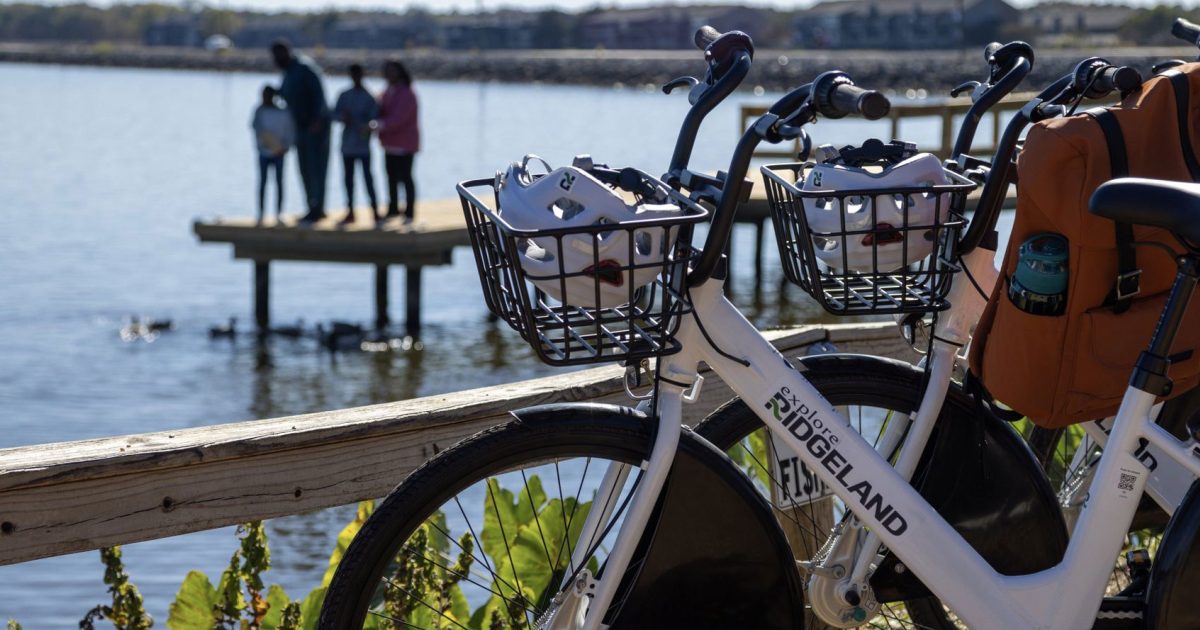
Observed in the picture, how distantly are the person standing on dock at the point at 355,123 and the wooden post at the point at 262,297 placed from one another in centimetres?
195

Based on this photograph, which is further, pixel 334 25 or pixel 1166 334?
pixel 334 25

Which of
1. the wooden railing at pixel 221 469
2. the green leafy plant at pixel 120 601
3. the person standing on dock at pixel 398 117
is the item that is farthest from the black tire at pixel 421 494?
the person standing on dock at pixel 398 117

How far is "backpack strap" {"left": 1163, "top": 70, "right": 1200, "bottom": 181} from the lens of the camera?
2682 mm

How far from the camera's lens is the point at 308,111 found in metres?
15.0

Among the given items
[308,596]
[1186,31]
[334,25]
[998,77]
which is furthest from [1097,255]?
[334,25]

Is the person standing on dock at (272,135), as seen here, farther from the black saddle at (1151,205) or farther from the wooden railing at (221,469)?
the black saddle at (1151,205)

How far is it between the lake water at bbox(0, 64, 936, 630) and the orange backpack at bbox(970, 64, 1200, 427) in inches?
216

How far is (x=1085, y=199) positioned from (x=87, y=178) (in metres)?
42.1

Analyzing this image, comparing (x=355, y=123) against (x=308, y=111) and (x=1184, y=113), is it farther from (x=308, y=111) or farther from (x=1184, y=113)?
(x=1184, y=113)

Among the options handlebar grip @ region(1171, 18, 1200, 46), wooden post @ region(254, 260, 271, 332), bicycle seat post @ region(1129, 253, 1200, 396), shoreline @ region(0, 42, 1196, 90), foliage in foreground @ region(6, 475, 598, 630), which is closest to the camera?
bicycle seat post @ region(1129, 253, 1200, 396)

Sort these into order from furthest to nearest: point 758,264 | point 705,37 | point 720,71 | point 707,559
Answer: point 758,264 → point 707,559 → point 705,37 → point 720,71

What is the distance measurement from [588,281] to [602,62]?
125 m

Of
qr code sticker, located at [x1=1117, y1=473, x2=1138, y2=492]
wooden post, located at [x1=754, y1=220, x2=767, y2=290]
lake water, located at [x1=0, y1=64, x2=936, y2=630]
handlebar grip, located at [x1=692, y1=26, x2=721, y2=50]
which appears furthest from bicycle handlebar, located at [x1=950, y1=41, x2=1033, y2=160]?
wooden post, located at [x1=754, y1=220, x2=767, y2=290]

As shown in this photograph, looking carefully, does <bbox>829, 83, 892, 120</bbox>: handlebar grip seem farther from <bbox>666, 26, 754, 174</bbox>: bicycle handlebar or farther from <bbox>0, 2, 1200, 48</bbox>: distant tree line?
<bbox>0, 2, 1200, 48</bbox>: distant tree line
